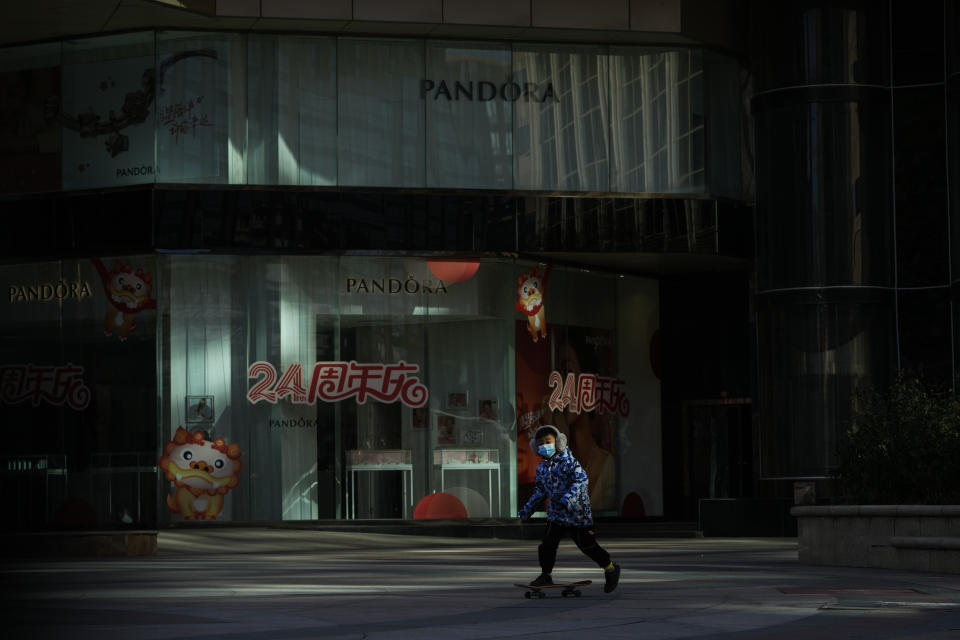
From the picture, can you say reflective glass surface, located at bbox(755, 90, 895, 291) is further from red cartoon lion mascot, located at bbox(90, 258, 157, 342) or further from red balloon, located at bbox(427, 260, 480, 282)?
red cartoon lion mascot, located at bbox(90, 258, 157, 342)

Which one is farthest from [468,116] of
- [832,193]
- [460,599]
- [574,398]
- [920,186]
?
[460,599]

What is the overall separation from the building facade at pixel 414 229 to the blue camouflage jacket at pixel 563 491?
15.3m

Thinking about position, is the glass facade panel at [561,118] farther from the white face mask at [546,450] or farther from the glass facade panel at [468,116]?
the white face mask at [546,450]

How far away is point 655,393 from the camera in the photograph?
33.3 m

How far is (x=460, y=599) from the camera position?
42.8 feet

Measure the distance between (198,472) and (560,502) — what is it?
51.5ft

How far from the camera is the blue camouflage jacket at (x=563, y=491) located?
13.0m

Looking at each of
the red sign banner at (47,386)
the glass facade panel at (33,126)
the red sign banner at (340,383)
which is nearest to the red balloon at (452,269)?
the red sign banner at (340,383)

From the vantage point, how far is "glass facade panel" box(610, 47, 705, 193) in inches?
1174

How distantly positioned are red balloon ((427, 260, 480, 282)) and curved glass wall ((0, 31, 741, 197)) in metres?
1.55

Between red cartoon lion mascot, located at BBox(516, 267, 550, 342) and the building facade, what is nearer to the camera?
the building facade

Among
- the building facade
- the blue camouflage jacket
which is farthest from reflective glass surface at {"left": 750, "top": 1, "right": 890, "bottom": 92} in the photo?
the blue camouflage jacket

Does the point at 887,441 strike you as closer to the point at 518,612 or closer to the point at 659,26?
the point at 518,612

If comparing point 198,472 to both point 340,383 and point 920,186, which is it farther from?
point 920,186
